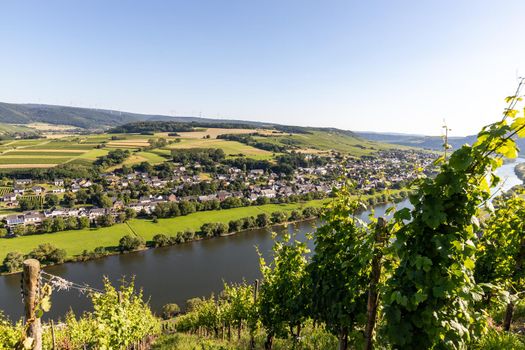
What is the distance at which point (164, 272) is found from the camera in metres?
39.0

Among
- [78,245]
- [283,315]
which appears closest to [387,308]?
[283,315]

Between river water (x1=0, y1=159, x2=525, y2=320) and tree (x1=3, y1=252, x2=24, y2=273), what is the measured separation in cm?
122

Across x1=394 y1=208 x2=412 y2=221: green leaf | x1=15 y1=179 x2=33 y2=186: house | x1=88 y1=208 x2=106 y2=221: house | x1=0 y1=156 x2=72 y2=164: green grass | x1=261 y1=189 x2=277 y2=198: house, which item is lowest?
x1=88 y1=208 x2=106 y2=221: house

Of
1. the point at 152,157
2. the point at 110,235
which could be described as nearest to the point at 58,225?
the point at 110,235

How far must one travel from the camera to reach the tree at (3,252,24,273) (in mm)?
37006

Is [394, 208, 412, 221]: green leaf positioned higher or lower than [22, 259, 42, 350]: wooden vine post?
higher

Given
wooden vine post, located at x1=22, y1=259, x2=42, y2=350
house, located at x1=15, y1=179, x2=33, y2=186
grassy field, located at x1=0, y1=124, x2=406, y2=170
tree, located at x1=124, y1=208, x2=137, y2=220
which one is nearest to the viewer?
wooden vine post, located at x1=22, y1=259, x2=42, y2=350

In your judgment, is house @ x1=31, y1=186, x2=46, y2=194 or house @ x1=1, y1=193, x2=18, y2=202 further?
house @ x1=31, y1=186, x2=46, y2=194

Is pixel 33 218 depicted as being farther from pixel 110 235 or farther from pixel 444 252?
pixel 444 252

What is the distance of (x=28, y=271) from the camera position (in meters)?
3.10

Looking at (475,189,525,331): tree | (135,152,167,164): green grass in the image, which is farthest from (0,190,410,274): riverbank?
(135,152,167,164): green grass

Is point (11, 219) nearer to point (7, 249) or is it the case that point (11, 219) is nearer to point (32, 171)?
point (7, 249)

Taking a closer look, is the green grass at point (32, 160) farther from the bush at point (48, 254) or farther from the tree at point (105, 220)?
the bush at point (48, 254)

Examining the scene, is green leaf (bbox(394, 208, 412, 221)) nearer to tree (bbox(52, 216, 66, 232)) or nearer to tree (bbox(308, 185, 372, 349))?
tree (bbox(308, 185, 372, 349))
